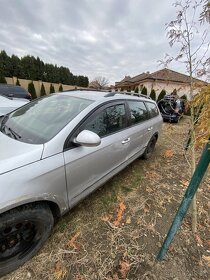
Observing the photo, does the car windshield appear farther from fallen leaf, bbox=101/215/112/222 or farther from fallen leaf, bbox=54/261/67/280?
fallen leaf, bbox=101/215/112/222

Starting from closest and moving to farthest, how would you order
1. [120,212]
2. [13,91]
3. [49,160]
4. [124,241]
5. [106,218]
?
[49,160]
[124,241]
[106,218]
[120,212]
[13,91]

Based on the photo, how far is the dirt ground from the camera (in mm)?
1780

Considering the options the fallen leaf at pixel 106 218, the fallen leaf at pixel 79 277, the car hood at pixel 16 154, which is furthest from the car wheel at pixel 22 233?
the fallen leaf at pixel 106 218

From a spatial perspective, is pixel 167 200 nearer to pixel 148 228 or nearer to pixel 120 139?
pixel 148 228

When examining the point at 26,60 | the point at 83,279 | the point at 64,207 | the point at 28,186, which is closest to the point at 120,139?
the point at 64,207

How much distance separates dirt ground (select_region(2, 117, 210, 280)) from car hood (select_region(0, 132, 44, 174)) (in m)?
1.09

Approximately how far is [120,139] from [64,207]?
1.23 metres

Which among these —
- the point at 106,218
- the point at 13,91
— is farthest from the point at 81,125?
the point at 13,91

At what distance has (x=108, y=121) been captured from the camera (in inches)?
97.6

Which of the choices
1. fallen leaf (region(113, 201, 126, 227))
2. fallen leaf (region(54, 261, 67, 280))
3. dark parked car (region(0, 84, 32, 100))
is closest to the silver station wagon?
fallen leaf (region(54, 261, 67, 280))

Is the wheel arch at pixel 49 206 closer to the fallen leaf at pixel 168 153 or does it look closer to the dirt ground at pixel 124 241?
the dirt ground at pixel 124 241

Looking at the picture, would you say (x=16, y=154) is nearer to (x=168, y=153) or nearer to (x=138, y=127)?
(x=138, y=127)

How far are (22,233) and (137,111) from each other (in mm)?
2603

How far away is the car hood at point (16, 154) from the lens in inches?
55.5
